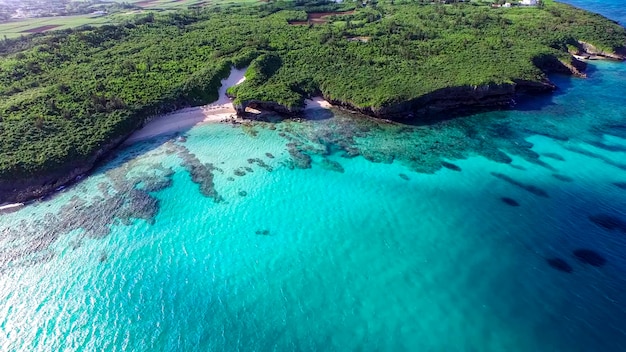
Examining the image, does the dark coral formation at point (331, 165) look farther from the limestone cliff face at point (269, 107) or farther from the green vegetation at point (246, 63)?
the green vegetation at point (246, 63)

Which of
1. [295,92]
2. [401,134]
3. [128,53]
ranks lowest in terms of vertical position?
[401,134]

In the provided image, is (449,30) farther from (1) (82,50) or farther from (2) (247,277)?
(1) (82,50)

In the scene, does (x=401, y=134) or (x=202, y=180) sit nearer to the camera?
(x=202, y=180)

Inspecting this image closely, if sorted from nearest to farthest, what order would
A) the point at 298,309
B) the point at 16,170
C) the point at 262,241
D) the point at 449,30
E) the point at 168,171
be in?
the point at 298,309, the point at 262,241, the point at 16,170, the point at 168,171, the point at 449,30

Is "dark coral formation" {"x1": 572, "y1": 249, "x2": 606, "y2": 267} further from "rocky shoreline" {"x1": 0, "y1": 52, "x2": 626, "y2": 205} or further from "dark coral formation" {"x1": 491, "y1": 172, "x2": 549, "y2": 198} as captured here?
"rocky shoreline" {"x1": 0, "y1": 52, "x2": 626, "y2": 205}

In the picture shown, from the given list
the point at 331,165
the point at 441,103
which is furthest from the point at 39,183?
the point at 441,103

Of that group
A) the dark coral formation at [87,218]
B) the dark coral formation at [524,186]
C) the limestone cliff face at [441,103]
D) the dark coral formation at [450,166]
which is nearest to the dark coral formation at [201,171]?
the dark coral formation at [87,218]

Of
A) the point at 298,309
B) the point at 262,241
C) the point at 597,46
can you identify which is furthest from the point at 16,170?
the point at 597,46

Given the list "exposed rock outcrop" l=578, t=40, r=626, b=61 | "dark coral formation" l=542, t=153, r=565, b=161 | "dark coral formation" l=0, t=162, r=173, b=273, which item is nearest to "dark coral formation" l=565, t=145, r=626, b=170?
"dark coral formation" l=542, t=153, r=565, b=161
